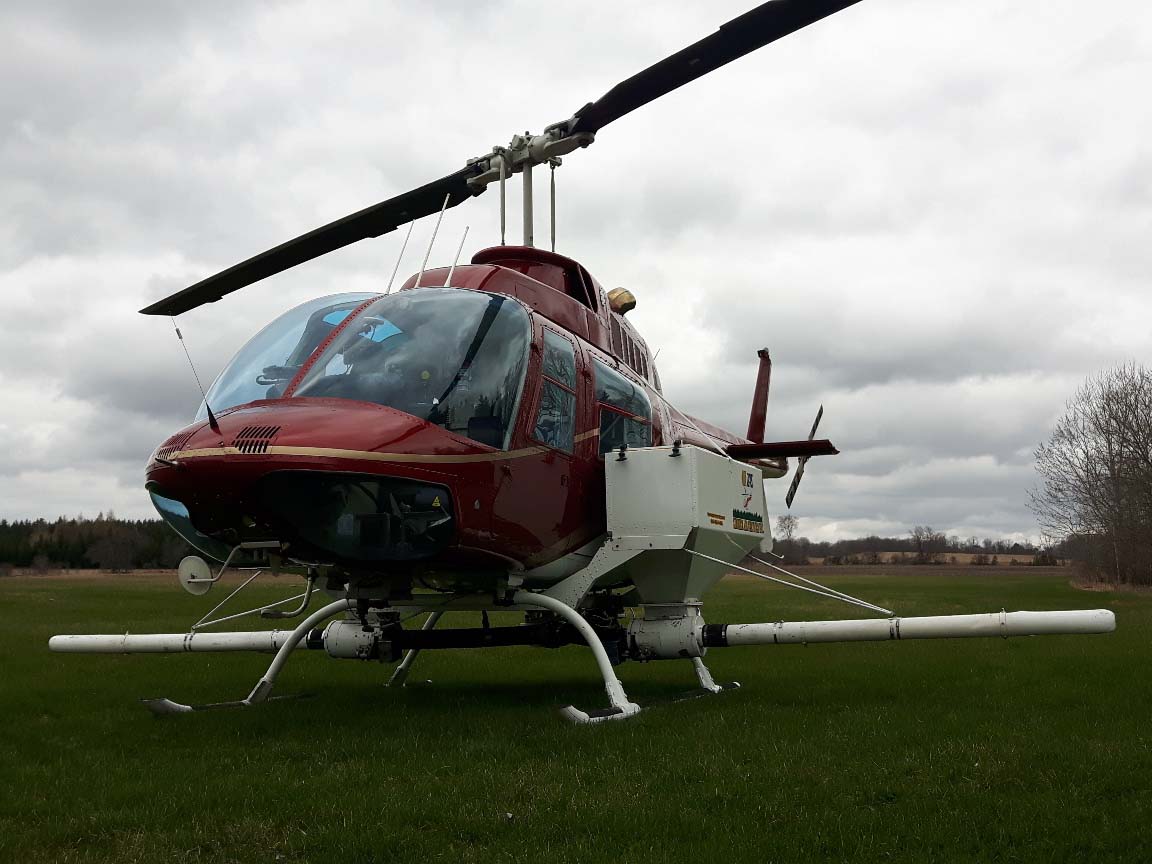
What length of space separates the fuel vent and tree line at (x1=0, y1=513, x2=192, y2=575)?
264 feet

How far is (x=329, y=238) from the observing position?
9.13 m

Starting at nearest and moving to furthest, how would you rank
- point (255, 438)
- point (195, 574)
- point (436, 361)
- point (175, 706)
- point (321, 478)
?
point (255, 438) < point (321, 478) < point (436, 361) < point (195, 574) < point (175, 706)

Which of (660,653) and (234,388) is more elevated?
(234,388)

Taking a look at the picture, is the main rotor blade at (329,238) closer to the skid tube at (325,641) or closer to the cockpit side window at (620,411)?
the cockpit side window at (620,411)

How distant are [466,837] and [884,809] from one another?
2103 mm

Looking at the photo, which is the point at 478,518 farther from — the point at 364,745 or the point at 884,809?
the point at 884,809

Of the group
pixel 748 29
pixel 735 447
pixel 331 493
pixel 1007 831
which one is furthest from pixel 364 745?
pixel 735 447

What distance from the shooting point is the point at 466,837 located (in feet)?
15.8

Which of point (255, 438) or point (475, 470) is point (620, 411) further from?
point (255, 438)

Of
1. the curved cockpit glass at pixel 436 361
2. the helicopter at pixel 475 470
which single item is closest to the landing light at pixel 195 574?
the helicopter at pixel 475 470

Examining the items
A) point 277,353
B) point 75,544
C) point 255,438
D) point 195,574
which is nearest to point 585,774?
point 255,438

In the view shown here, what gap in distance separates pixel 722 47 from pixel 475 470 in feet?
11.3

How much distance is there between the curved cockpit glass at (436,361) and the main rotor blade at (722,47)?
199 cm

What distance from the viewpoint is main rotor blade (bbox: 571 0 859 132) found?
675cm
